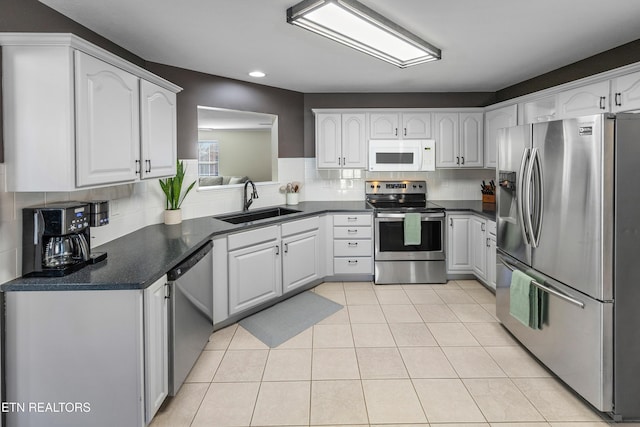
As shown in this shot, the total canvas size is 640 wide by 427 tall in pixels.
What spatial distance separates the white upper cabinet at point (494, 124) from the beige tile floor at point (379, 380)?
195 cm

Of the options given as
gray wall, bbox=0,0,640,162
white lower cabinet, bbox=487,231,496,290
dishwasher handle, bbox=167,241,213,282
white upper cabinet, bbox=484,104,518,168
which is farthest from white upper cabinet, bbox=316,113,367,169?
dishwasher handle, bbox=167,241,213,282

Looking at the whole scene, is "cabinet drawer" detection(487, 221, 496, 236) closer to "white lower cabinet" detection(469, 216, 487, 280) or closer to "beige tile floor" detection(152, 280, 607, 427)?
"white lower cabinet" detection(469, 216, 487, 280)

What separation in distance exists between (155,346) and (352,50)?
2.58 meters

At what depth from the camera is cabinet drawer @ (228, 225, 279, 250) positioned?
302 cm

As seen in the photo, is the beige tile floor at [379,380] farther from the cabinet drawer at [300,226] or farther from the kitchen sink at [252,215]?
the kitchen sink at [252,215]

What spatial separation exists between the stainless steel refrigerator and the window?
123 inches

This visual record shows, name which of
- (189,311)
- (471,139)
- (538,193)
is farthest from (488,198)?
(189,311)

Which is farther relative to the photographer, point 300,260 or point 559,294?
point 300,260

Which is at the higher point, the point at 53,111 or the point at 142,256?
the point at 53,111

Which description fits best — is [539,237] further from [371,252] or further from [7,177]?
[7,177]

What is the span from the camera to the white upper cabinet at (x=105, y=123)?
1.82 metres

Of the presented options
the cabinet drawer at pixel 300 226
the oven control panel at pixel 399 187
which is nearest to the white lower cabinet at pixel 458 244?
the oven control panel at pixel 399 187

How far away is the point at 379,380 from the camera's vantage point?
2.32 m

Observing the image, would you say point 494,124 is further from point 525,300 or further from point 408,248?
point 525,300
